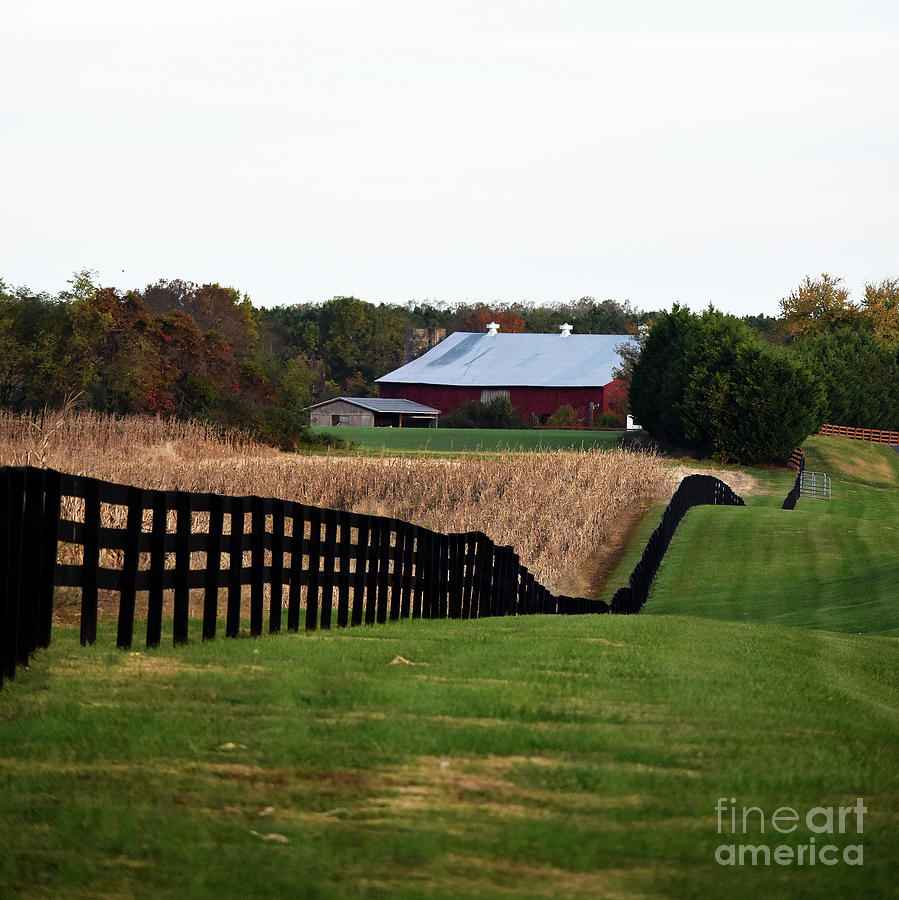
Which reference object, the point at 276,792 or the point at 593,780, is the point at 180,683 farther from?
the point at 593,780

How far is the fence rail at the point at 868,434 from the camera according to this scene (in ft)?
259

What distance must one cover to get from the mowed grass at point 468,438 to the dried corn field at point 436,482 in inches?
1375

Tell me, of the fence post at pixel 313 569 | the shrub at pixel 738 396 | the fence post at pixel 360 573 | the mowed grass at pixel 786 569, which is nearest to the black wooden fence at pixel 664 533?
the mowed grass at pixel 786 569

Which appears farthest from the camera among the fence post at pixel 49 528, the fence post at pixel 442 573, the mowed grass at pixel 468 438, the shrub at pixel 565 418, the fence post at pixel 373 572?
the shrub at pixel 565 418

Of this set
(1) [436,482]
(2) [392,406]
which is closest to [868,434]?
(1) [436,482]

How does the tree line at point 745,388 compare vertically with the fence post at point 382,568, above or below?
above

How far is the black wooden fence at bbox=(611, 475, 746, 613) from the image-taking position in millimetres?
22969

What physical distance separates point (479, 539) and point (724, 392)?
4824cm

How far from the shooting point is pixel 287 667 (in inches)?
310

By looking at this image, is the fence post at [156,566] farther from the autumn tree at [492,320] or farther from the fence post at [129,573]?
the autumn tree at [492,320]

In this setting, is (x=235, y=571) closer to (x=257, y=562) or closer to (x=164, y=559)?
(x=257, y=562)

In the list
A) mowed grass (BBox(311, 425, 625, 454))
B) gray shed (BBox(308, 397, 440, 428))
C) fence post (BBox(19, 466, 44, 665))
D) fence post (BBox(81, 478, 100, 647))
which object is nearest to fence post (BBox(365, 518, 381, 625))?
fence post (BBox(81, 478, 100, 647))

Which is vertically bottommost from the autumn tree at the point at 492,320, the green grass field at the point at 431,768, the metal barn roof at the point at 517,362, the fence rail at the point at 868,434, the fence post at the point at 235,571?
the green grass field at the point at 431,768

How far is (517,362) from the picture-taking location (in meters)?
115
